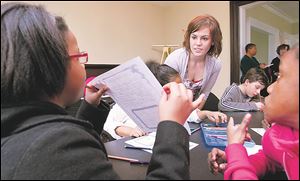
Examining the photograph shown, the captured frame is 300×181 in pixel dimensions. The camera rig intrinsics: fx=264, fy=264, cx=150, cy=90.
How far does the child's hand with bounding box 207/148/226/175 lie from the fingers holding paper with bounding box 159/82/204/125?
164 mm

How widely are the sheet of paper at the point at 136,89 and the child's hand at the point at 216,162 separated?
15 centimetres

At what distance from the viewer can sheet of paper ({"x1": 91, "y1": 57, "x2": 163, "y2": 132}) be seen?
61 centimetres

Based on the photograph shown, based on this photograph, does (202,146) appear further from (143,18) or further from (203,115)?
(143,18)

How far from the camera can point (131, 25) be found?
3352 mm

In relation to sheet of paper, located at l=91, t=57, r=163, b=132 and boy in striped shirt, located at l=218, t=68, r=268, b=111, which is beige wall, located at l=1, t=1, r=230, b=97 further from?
sheet of paper, located at l=91, t=57, r=163, b=132

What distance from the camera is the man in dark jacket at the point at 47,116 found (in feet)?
1.18

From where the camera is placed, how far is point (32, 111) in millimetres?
407

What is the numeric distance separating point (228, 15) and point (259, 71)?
1.83 metres

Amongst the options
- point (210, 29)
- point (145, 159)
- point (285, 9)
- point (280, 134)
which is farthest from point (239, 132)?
point (285, 9)

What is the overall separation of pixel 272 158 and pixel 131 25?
299 centimetres

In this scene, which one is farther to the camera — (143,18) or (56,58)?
(143,18)

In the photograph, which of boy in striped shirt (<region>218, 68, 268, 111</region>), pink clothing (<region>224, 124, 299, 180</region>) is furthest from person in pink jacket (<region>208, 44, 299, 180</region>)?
boy in striped shirt (<region>218, 68, 268, 111</region>)

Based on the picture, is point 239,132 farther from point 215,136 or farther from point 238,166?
point 215,136

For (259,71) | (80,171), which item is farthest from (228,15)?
(80,171)
